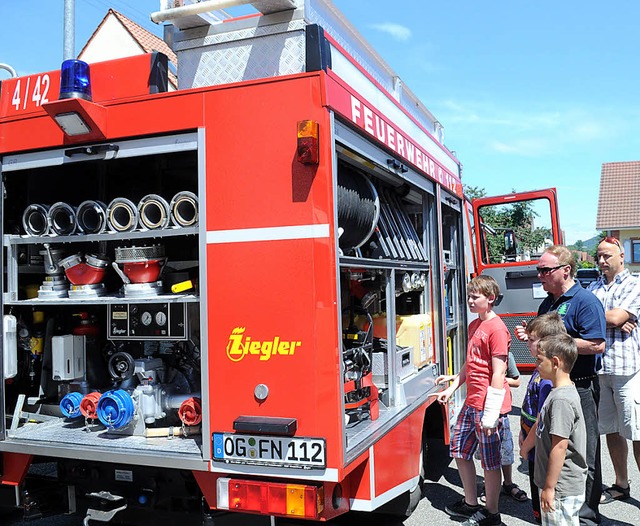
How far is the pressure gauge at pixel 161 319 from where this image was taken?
10.6 feet

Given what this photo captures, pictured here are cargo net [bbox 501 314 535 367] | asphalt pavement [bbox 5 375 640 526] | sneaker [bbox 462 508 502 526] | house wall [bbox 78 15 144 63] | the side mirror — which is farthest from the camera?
the side mirror

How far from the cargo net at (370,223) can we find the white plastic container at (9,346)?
1.85 meters

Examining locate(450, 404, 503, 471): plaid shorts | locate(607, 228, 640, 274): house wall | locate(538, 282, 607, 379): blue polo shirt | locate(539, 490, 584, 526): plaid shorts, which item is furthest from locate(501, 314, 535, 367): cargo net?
locate(607, 228, 640, 274): house wall

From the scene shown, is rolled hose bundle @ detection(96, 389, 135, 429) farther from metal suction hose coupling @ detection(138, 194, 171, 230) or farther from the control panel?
metal suction hose coupling @ detection(138, 194, 171, 230)

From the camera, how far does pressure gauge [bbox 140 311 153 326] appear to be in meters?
3.25

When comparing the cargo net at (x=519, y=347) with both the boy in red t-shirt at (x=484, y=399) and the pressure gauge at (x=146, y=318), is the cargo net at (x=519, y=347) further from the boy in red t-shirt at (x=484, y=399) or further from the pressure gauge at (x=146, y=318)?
the pressure gauge at (x=146, y=318)

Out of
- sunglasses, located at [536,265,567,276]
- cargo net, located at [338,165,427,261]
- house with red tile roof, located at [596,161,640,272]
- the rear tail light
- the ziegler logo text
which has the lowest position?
the rear tail light

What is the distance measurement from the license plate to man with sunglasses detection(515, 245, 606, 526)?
1.80 m

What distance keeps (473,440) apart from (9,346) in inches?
119

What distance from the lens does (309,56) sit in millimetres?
2697

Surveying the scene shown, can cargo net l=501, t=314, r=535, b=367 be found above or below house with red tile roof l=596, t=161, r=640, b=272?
below

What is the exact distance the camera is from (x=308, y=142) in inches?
102

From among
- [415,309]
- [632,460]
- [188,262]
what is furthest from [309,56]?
[632,460]

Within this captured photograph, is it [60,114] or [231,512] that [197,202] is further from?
[231,512]
